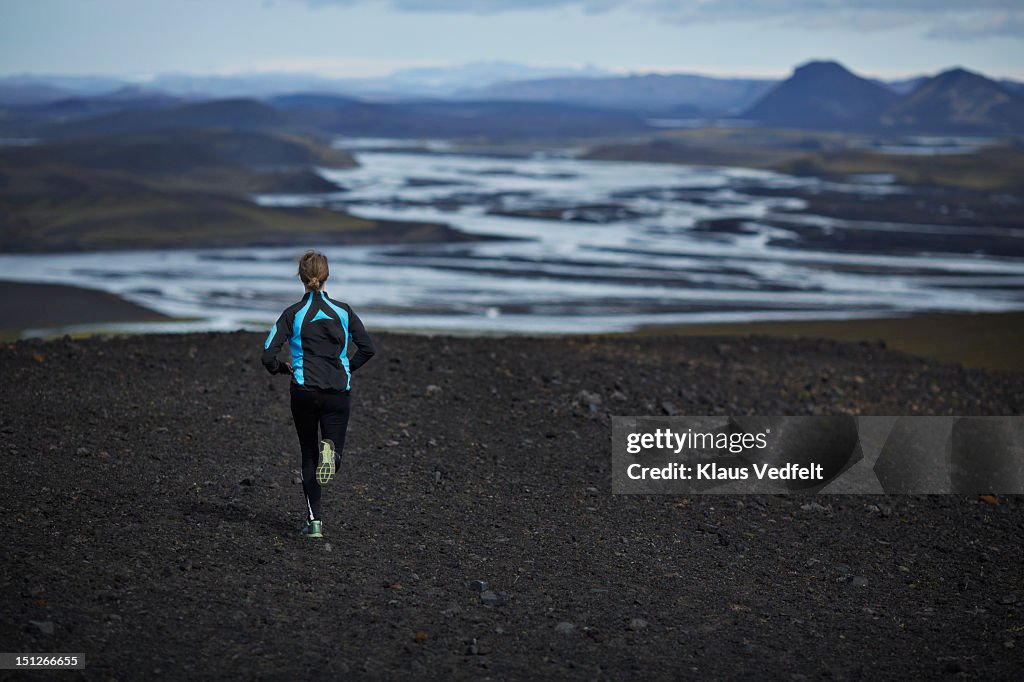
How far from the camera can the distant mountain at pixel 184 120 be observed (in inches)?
5148

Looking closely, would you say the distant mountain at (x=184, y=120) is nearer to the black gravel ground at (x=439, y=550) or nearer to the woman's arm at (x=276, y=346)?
the black gravel ground at (x=439, y=550)

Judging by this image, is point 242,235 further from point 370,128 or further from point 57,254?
point 370,128

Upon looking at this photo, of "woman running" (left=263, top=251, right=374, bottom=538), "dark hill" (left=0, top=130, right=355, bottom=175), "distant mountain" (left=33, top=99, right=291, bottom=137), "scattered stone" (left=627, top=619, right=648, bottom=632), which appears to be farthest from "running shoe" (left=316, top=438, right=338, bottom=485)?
"distant mountain" (left=33, top=99, right=291, bottom=137)

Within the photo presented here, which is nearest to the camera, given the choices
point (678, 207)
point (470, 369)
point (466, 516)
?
point (466, 516)

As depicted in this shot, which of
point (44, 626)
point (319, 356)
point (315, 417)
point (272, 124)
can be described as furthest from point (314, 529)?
point (272, 124)

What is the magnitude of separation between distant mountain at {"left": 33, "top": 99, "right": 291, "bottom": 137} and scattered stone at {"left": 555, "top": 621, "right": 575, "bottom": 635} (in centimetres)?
12540

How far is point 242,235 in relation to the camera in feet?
162

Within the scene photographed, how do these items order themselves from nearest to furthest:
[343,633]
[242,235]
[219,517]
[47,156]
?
1. [343,633]
2. [219,517]
3. [242,235]
4. [47,156]

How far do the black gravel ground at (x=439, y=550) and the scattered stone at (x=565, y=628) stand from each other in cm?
1

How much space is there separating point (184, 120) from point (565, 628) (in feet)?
479

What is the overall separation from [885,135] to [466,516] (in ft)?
586

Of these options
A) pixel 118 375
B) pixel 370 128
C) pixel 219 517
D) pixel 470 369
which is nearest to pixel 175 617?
pixel 219 517

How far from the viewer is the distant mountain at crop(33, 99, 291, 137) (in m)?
131

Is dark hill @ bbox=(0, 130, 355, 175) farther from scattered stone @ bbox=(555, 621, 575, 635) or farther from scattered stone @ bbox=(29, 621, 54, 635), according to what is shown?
scattered stone @ bbox=(555, 621, 575, 635)
